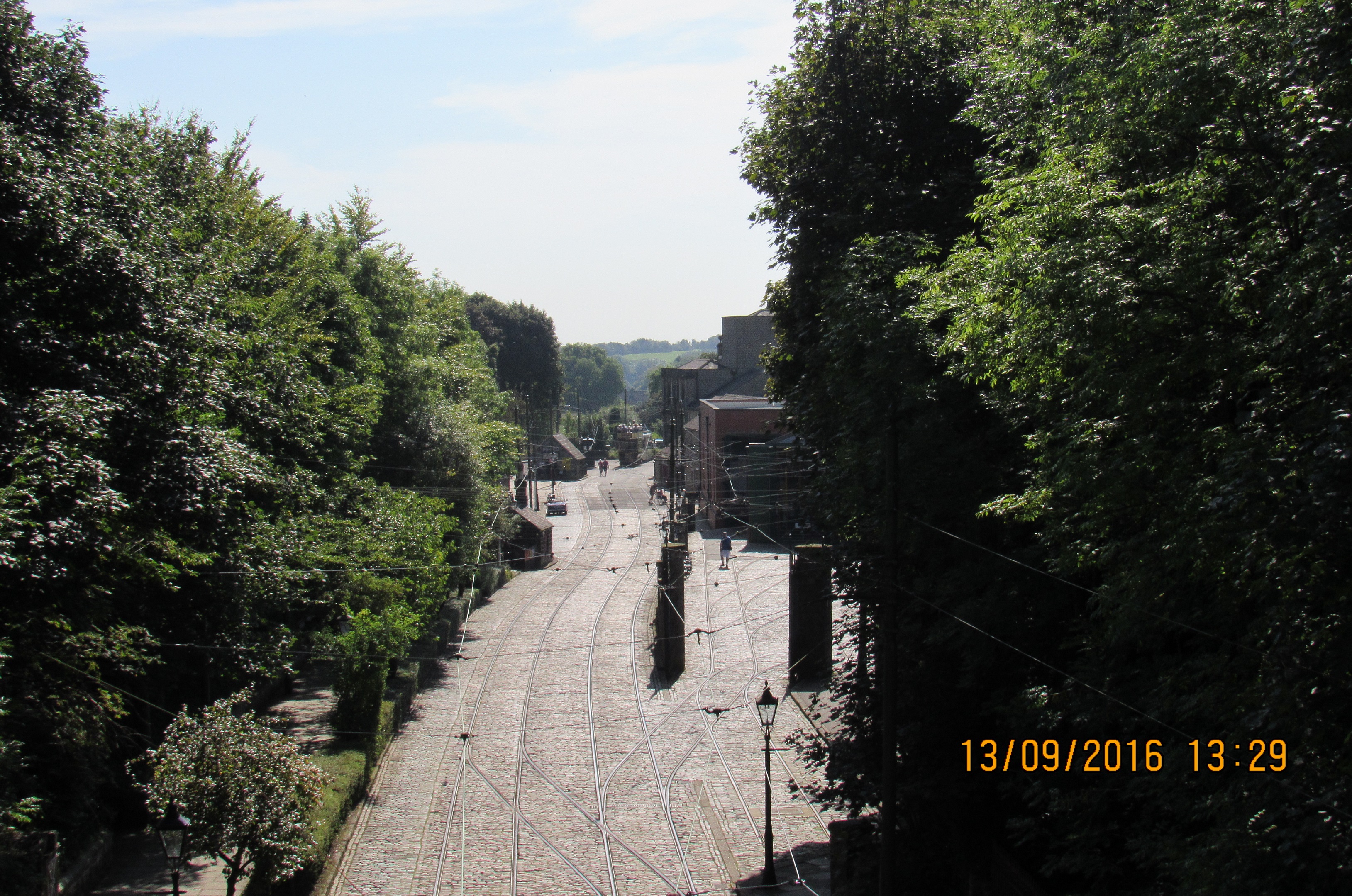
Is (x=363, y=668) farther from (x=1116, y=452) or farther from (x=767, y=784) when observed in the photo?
(x=1116, y=452)

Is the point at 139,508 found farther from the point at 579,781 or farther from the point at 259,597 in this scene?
the point at 579,781

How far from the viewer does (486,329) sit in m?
72.7

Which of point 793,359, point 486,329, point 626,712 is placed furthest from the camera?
point 486,329

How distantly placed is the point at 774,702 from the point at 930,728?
2637 mm

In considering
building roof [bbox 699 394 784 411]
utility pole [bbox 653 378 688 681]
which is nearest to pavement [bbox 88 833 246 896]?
utility pole [bbox 653 378 688 681]

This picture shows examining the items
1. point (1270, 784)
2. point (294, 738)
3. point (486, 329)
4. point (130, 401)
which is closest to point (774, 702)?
point (1270, 784)

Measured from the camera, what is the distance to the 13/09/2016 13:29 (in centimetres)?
618

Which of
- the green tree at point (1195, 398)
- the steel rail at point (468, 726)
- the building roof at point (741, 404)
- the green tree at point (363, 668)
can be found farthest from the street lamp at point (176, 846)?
the building roof at point (741, 404)

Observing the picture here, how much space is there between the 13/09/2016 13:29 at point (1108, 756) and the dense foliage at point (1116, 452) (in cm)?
12

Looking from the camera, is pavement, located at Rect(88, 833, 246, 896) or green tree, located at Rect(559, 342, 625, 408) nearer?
pavement, located at Rect(88, 833, 246, 896)

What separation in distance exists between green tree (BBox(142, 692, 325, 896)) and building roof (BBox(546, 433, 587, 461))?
7053 cm

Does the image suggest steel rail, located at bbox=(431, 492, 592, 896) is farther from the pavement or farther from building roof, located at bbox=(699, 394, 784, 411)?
building roof, located at bbox=(699, 394, 784, 411)

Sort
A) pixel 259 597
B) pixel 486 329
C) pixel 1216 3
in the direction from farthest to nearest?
pixel 486 329 → pixel 259 597 → pixel 1216 3

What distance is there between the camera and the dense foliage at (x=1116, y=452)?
5.65m
